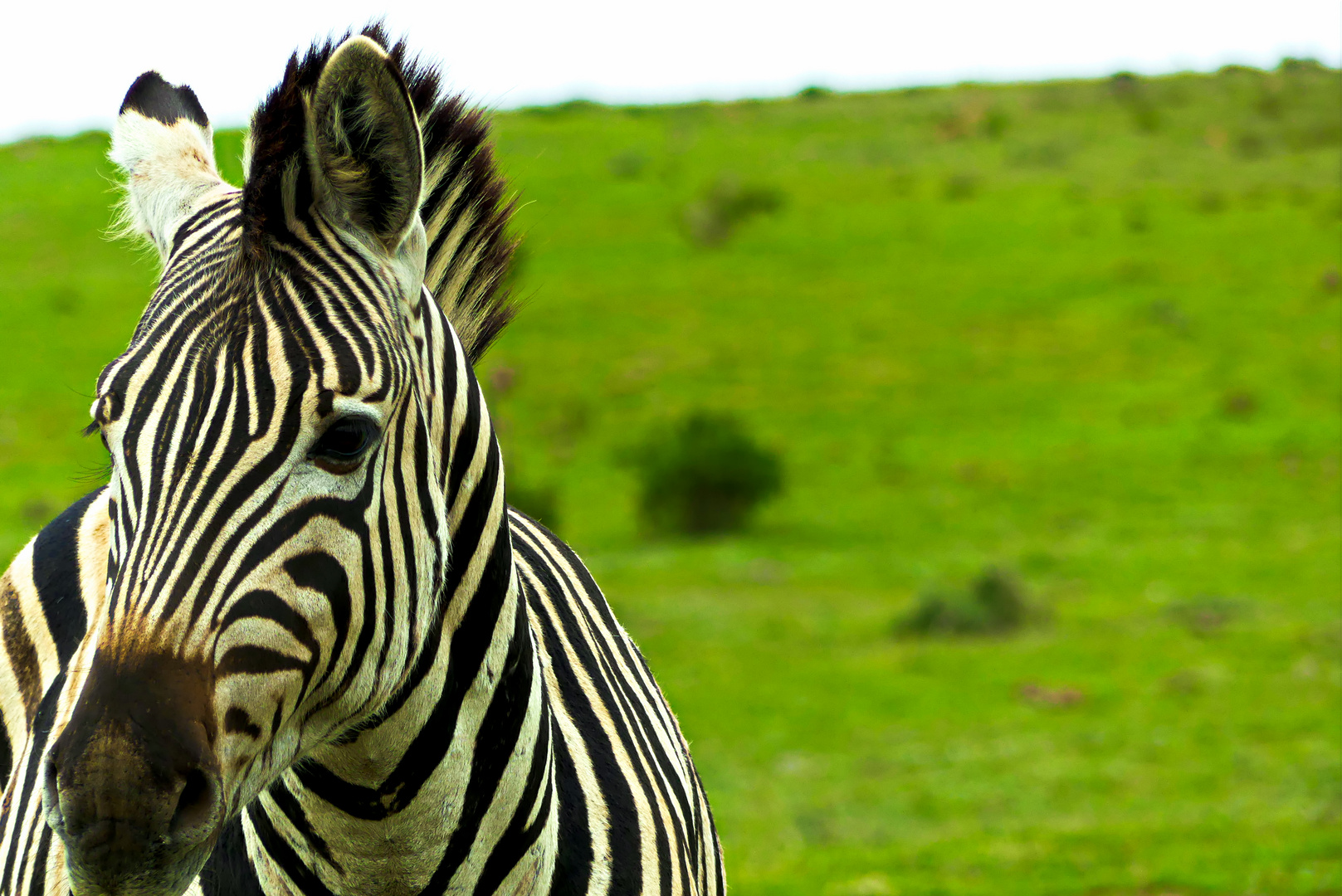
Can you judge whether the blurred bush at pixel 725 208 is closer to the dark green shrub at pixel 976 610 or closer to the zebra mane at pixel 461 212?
the dark green shrub at pixel 976 610

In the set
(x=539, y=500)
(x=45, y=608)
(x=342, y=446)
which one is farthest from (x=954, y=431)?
(x=342, y=446)

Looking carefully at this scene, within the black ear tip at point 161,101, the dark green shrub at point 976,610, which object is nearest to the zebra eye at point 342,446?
the black ear tip at point 161,101

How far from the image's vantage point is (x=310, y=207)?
2254 millimetres

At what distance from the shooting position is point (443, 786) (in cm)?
242

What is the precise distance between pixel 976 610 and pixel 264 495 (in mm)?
18627

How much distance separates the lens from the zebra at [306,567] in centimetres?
194

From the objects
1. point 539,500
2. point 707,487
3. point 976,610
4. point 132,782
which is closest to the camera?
point 132,782

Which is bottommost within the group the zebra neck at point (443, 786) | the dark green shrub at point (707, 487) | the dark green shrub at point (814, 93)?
the zebra neck at point (443, 786)

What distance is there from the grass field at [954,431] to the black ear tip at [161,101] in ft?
2.51

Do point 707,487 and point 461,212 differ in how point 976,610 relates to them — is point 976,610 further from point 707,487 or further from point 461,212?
point 461,212

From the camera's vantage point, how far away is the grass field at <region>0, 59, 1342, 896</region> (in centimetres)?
1303

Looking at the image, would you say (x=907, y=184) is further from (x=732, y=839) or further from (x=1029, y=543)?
(x=732, y=839)

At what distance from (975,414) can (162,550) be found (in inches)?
1251

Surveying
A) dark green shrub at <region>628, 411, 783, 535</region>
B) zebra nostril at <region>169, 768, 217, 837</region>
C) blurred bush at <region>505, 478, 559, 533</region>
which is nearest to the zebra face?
zebra nostril at <region>169, 768, 217, 837</region>
